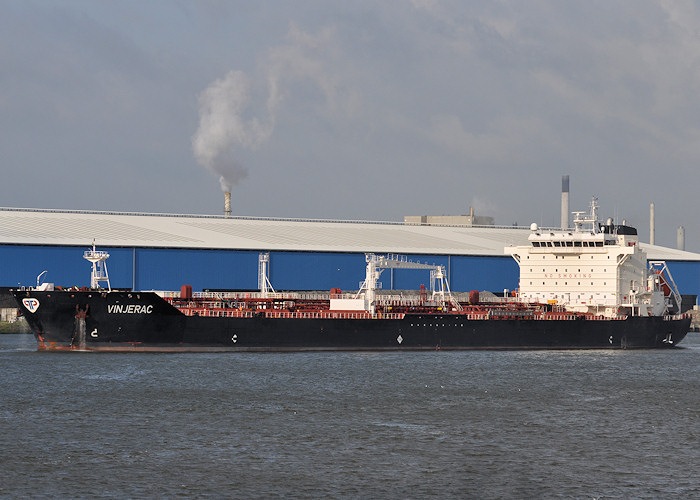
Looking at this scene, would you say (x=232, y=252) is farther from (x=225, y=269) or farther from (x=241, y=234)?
(x=241, y=234)

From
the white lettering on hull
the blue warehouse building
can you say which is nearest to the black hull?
the white lettering on hull

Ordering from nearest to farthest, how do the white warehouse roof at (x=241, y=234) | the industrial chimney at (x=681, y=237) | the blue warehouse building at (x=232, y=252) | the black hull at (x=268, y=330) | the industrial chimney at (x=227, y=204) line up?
1. the black hull at (x=268, y=330)
2. the blue warehouse building at (x=232, y=252)
3. the white warehouse roof at (x=241, y=234)
4. the industrial chimney at (x=227, y=204)
5. the industrial chimney at (x=681, y=237)

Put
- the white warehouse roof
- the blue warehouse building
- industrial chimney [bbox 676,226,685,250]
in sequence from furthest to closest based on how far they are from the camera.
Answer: industrial chimney [bbox 676,226,685,250] → the white warehouse roof → the blue warehouse building

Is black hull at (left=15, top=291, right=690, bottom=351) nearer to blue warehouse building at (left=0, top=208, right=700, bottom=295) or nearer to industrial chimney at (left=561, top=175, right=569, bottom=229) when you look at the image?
blue warehouse building at (left=0, top=208, right=700, bottom=295)

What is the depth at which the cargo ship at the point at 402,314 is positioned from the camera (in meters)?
53.3

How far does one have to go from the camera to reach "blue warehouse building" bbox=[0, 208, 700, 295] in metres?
86.0

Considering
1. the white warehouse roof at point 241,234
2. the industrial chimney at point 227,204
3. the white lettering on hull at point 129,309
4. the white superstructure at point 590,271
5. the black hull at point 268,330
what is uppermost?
the industrial chimney at point 227,204

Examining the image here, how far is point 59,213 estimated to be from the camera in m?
96.8

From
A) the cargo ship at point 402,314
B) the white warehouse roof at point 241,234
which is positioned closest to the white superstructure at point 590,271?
the cargo ship at point 402,314

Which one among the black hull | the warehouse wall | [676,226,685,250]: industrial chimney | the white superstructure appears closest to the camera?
the black hull

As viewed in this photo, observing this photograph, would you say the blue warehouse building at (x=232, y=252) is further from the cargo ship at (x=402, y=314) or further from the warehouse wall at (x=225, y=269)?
the cargo ship at (x=402, y=314)

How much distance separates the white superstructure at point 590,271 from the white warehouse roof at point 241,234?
15745 millimetres

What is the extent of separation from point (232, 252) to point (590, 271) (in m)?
36.1

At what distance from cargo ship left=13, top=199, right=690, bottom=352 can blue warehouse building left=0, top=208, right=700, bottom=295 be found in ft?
71.6
